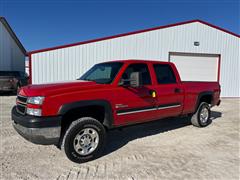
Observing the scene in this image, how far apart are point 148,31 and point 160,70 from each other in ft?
25.8

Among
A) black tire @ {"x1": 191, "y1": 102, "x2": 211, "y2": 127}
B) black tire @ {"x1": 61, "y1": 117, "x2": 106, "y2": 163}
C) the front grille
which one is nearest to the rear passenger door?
black tire @ {"x1": 191, "y1": 102, "x2": 211, "y2": 127}

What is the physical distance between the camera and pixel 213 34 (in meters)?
13.0

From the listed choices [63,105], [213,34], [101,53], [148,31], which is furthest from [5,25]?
[63,105]

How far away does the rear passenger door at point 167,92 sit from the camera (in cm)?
468

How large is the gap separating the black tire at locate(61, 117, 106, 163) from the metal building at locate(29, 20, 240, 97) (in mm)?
7942

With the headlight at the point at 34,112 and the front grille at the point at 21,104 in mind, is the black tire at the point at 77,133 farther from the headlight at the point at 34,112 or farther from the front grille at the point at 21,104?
the front grille at the point at 21,104

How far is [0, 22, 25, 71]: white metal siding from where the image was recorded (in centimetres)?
1825

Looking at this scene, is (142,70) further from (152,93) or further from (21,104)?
(21,104)

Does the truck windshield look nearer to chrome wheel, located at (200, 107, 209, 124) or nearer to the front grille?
the front grille

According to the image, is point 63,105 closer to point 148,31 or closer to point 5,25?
point 148,31

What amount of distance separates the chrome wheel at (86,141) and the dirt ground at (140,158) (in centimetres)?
24

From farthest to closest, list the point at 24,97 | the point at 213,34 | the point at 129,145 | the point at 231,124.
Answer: the point at 213,34 < the point at 231,124 < the point at 129,145 < the point at 24,97

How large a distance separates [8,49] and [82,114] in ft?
63.9

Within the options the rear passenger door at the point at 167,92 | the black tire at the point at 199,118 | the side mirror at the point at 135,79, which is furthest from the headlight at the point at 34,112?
the black tire at the point at 199,118
